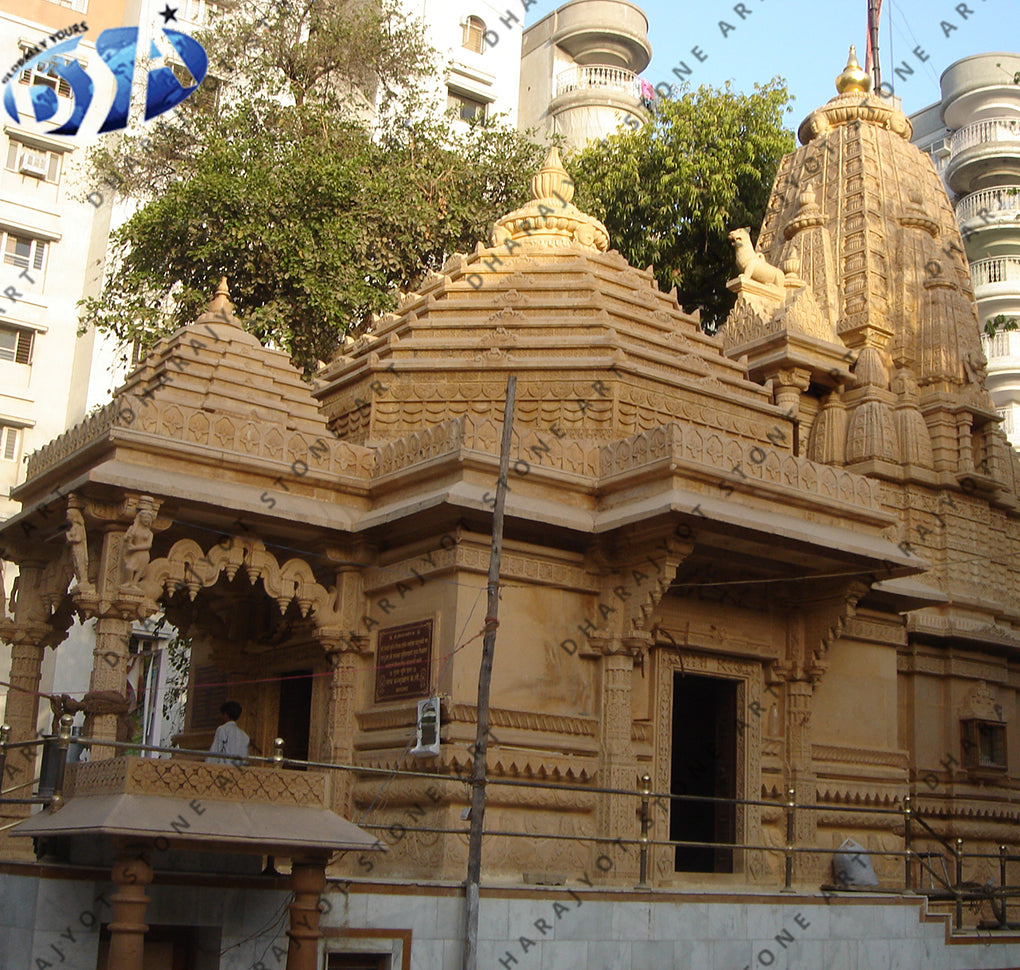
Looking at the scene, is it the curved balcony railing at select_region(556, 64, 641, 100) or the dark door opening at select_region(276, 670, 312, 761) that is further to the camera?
the curved balcony railing at select_region(556, 64, 641, 100)

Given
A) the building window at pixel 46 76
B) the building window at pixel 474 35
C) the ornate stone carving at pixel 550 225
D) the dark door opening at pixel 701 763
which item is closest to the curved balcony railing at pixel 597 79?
the building window at pixel 474 35

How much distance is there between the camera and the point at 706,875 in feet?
46.8

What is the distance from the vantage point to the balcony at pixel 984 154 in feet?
169

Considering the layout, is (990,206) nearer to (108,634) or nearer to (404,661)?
(404,661)

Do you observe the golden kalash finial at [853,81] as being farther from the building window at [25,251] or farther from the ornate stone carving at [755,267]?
the building window at [25,251]

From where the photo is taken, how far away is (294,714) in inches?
619

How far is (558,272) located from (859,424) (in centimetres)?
550

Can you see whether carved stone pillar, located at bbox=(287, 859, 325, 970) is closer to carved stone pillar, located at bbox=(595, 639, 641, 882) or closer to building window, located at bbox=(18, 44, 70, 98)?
carved stone pillar, located at bbox=(595, 639, 641, 882)

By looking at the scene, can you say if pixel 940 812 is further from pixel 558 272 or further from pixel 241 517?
pixel 241 517

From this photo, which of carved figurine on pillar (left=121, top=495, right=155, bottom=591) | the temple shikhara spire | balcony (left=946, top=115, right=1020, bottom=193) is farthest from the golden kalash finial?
balcony (left=946, top=115, right=1020, bottom=193)

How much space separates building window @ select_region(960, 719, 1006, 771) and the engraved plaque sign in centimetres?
958

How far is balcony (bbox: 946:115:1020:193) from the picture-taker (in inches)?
2023

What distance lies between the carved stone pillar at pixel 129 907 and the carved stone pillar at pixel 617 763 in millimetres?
5216

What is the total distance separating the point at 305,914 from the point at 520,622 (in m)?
4.19
